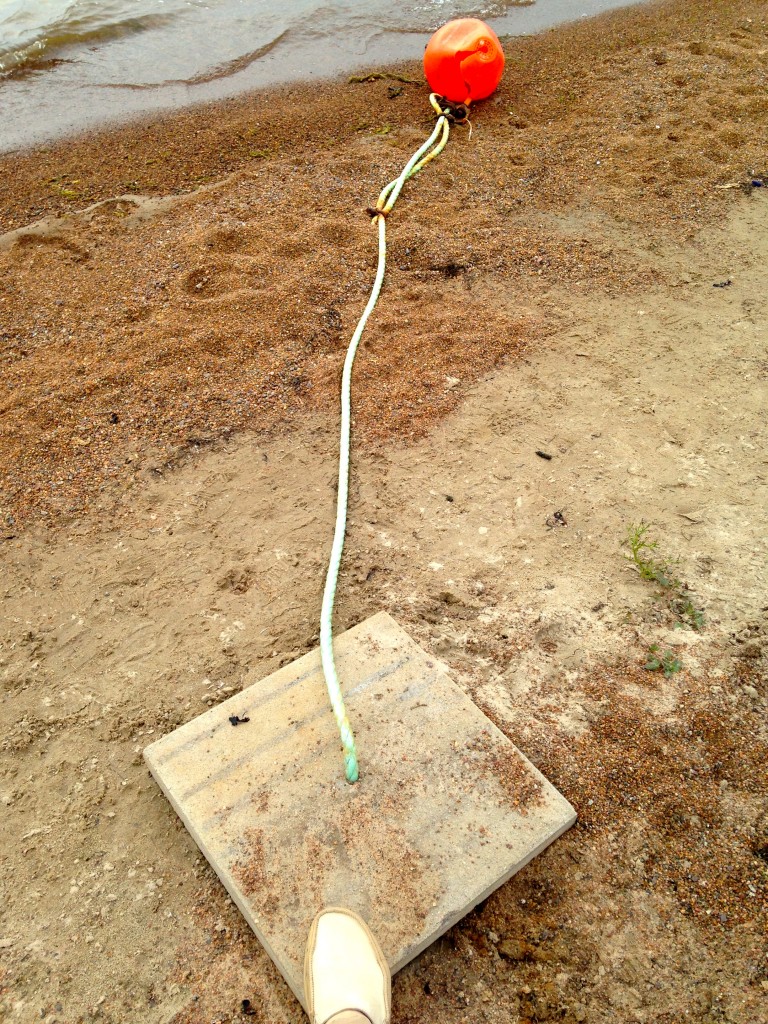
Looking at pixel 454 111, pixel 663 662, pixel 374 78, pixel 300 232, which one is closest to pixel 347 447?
pixel 663 662

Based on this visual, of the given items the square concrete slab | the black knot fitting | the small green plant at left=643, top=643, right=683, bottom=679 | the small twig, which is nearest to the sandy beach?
the small green plant at left=643, top=643, right=683, bottom=679

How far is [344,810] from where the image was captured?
1.83 meters

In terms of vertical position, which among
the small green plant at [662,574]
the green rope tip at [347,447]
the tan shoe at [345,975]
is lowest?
the small green plant at [662,574]

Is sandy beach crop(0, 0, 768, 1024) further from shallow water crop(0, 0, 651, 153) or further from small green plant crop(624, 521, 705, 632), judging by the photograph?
shallow water crop(0, 0, 651, 153)

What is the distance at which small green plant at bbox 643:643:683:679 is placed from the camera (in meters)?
2.16

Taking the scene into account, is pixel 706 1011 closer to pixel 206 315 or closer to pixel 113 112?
pixel 206 315

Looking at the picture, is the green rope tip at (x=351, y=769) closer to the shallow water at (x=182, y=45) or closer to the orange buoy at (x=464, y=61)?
the orange buoy at (x=464, y=61)

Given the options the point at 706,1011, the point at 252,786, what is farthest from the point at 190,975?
the point at 706,1011

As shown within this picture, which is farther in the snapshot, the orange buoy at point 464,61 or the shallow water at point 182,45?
the shallow water at point 182,45

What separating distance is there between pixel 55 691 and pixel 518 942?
4.89 ft

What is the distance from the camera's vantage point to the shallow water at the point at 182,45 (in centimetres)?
599

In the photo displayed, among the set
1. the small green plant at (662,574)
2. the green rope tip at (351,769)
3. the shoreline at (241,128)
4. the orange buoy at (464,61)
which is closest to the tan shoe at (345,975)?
the green rope tip at (351,769)

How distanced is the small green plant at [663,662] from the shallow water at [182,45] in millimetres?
5707

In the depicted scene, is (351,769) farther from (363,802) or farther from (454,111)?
(454,111)
